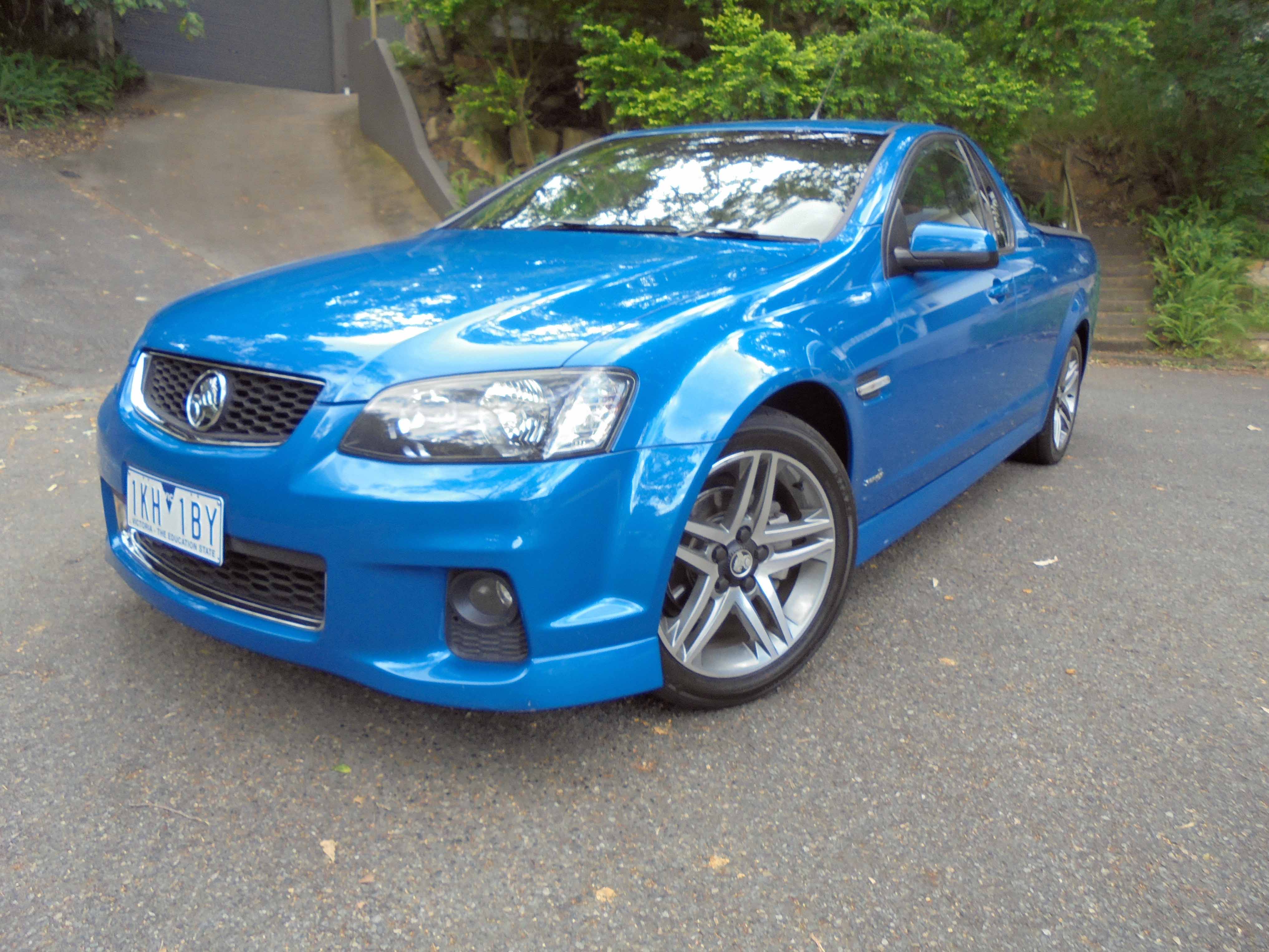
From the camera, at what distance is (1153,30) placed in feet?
32.4

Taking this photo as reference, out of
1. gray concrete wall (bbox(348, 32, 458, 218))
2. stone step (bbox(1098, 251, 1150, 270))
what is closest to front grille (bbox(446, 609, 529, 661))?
gray concrete wall (bbox(348, 32, 458, 218))

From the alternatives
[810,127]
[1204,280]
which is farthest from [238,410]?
[1204,280]

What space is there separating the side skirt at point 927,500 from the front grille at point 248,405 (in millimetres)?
1515

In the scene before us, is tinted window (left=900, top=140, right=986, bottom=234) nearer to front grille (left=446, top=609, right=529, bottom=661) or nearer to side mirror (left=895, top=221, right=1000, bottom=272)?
side mirror (left=895, top=221, right=1000, bottom=272)

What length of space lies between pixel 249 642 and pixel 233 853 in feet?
1.45

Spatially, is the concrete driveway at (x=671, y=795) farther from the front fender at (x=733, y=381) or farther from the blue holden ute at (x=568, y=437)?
the front fender at (x=733, y=381)

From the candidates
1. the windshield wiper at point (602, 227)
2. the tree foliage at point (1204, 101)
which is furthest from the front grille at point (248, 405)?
the tree foliage at point (1204, 101)

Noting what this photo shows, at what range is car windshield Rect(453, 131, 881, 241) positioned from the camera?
2.95 meters

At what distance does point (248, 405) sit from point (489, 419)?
0.55m

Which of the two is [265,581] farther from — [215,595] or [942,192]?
[942,192]

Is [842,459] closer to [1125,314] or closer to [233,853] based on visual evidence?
[233,853]

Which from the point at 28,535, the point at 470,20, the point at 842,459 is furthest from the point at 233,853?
the point at 470,20

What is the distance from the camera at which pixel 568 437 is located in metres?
1.98

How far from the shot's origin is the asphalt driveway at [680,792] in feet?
5.81
